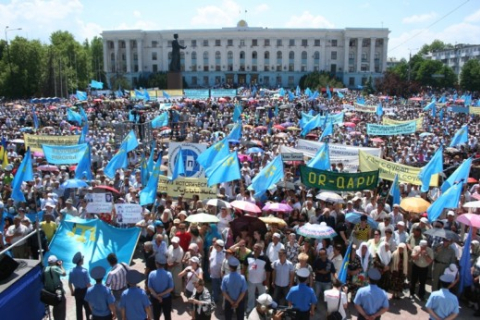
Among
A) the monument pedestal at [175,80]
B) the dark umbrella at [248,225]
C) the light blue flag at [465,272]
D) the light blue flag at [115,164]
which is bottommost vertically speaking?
the light blue flag at [465,272]

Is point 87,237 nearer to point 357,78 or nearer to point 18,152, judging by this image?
point 18,152

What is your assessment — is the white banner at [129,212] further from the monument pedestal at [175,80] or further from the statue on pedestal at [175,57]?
the statue on pedestal at [175,57]

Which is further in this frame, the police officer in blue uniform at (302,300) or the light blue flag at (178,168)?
the light blue flag at (178,168)

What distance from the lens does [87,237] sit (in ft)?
25.7

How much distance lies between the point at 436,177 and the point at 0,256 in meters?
9.23

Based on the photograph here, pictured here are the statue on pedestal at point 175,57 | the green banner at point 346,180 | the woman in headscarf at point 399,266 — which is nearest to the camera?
the woman in headscarf at point 399,266

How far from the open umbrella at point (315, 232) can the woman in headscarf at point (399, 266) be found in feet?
3.30

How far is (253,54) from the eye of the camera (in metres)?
95.1

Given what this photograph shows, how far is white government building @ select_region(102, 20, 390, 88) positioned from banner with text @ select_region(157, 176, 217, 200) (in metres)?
A: 83.8

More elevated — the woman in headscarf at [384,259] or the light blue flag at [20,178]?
the light blue flag at [20,178]

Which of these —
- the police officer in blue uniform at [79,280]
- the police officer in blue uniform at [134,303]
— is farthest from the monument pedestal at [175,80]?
the police officer in blue uniform at [134,303]

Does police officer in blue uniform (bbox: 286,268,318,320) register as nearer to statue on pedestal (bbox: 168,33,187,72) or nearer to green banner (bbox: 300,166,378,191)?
green banner (bbox: 300,166,378,191)

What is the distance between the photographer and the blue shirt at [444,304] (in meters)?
5.29

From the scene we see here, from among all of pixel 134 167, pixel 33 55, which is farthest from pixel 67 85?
pixel 134 167
